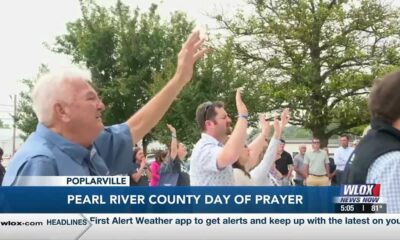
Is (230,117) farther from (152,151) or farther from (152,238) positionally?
(152,238)

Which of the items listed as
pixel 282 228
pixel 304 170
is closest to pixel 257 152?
pixel 304 170

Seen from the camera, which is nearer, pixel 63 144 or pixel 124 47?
pixel 63 144

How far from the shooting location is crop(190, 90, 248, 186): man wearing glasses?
2256 mm

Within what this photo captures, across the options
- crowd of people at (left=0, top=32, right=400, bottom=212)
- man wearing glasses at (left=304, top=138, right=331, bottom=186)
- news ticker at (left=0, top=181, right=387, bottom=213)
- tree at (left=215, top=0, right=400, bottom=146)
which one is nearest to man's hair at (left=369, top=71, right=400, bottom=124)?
crowd of people at (left=0, top=32, right=400, bottom=212)

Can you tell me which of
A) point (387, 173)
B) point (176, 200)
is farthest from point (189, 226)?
point (387, 173)

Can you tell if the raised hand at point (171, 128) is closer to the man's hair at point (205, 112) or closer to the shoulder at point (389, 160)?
the man's hair at point (205, 112)

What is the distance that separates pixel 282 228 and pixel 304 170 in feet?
0.98

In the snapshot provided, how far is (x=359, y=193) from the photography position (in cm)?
206

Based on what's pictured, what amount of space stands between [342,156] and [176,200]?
2.17 ft

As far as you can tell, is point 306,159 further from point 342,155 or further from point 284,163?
point 342,155

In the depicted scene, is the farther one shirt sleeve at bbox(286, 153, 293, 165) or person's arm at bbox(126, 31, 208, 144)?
shirt sleeve at bbox(286, 153, 293, 165)

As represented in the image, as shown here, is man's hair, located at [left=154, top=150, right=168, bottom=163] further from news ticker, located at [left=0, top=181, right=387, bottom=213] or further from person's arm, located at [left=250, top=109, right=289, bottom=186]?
person's arm, located at [left=250, top=109, right=289, bottom=186]

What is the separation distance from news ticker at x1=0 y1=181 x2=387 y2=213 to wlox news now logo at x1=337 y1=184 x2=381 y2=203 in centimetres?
1

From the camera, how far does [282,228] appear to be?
7.41 ft
